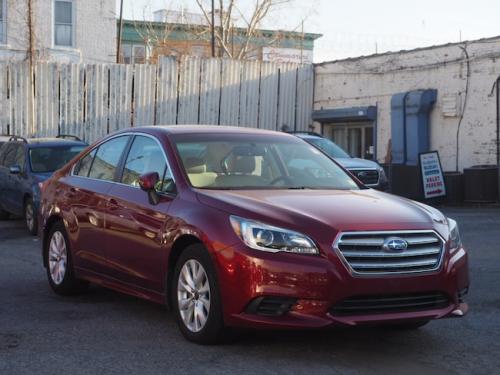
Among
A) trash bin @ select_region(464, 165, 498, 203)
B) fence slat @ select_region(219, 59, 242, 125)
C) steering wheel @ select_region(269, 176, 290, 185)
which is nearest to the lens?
steering wheel @ select_region(269, 176, 290, 185)

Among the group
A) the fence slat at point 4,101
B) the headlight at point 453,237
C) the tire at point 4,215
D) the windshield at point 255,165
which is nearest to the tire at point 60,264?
the windshield at point 255,165

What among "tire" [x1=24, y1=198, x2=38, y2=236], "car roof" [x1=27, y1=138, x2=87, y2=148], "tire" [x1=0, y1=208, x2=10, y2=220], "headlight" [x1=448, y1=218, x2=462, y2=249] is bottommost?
"tire" [x1=0, y1=208, x2=10, y2=220]

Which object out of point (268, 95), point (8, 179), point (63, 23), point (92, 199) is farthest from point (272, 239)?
point (63, 23)

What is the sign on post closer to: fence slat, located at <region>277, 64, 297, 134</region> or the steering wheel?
fence slat, located at <region>277, 64, 297, 134</region>

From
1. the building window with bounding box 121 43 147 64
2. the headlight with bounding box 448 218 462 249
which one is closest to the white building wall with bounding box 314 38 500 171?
the headlight with bounding box 448 218 462 249

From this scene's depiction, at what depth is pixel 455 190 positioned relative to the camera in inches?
803

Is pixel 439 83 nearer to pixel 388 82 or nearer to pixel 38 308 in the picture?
pixel 388 82

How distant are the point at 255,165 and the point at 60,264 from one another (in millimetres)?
2360

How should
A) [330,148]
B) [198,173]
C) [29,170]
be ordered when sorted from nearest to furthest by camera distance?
[198,173] < [29,170] < [330,148]

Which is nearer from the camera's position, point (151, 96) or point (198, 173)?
point (198, 173)

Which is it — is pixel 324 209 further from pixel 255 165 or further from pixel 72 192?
pixel 72 192

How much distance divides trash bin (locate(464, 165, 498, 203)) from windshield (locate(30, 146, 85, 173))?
31.9 ft

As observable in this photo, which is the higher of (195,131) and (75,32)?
(75,32)

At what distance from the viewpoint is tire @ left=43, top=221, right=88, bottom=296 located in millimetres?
7922
